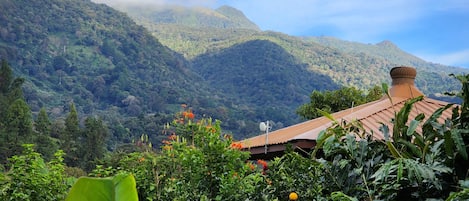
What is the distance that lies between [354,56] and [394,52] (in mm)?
62466

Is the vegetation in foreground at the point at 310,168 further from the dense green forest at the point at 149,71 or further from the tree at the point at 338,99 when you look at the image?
the dense green forest at the point at 149,71

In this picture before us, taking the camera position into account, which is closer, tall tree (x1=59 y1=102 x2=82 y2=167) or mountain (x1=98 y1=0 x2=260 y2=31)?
tall tree (x1=59 y1=102 x2=82 y2=167)

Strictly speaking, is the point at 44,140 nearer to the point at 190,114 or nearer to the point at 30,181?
the point at 30,181

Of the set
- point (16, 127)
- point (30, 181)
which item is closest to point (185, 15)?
point (16, 127)

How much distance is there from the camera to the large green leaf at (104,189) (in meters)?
0.96

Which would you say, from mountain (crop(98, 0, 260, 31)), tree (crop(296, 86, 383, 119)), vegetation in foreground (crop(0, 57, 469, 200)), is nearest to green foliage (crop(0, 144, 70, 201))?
vegetation in foreground (crop(0, 57, 469, 200))

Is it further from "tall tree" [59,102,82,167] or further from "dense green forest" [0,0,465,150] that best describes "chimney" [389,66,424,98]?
"dense green forest" [0,0,465,150]

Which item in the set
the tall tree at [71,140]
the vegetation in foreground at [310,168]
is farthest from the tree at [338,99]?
the tall tree at [71,140]

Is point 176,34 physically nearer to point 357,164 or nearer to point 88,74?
point 88,74

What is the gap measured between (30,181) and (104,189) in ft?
11.9

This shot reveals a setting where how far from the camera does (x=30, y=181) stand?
14.0 ft

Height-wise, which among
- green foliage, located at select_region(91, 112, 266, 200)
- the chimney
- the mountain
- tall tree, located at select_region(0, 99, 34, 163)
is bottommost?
tall tree, located at select_region(0, 99, 34, 163)

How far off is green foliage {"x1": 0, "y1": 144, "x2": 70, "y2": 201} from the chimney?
4.19 metres

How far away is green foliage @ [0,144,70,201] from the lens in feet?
13.9
